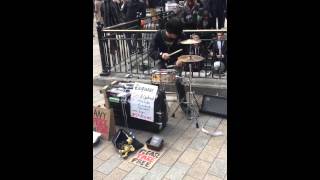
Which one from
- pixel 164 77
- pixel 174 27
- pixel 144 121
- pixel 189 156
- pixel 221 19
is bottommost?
pixel 189 156

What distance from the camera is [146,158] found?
3.99 metres

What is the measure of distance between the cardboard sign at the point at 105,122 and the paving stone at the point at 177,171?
4.04ft

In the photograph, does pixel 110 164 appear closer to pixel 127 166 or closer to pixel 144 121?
pixel 127 166

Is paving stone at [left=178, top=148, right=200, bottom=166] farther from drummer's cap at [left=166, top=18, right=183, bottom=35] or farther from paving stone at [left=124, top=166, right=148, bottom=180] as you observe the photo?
drummer's cap at [left=166, top=18, right=183, bottom=35]

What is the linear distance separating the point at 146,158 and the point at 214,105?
1.75 meters

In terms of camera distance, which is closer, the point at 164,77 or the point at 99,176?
the point at 99,176

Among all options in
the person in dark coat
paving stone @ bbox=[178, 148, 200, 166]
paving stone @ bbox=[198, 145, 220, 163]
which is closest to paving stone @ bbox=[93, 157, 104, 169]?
paving stone @ bbox=[178, 148, 200, 166]

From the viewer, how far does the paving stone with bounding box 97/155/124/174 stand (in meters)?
3.79

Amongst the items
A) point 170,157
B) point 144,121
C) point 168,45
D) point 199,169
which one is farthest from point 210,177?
point 168,45

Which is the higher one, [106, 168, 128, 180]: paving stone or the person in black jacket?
the person in black jacket

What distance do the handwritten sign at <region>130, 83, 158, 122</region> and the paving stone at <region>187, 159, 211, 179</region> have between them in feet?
3.39

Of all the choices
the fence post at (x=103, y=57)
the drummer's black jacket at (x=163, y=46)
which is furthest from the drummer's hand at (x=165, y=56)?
the fence post at (x=103, y=57)
